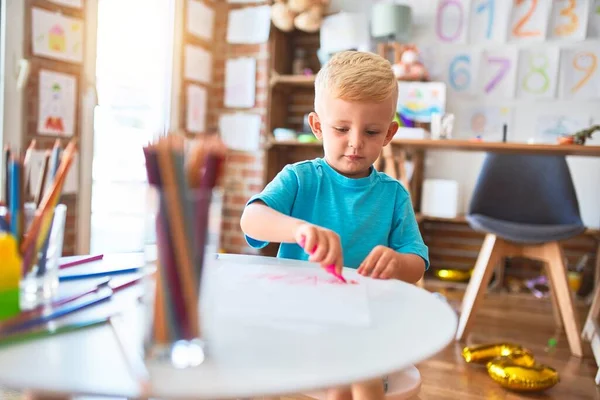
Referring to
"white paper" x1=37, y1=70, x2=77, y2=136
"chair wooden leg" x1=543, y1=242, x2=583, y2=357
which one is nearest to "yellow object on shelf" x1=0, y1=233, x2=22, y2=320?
"white paper" x1=37, y1=70, x2=77, y2=136

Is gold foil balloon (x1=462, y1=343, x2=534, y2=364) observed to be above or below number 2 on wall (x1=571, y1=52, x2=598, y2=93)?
below

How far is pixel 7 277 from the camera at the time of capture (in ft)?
1.51

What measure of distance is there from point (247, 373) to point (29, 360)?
15 centimetres

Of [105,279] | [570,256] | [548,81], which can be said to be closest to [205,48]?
[548,81]

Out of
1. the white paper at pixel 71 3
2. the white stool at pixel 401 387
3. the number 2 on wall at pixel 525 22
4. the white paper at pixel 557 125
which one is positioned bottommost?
the white stool at pixel 401 387

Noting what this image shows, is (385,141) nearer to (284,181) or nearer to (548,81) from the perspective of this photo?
(284,181)

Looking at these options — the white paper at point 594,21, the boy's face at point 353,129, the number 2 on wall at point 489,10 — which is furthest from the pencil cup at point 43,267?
the white paper at point 594,21

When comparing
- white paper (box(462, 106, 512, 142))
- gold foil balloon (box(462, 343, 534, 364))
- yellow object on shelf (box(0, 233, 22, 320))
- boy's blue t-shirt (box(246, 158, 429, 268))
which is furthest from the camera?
white paper (box(462, 106, 512, 142))

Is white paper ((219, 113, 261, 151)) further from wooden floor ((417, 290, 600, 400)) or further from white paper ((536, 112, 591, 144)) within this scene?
white paper ((536, 112, 591, 144))

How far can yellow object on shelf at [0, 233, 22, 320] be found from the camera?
46cm

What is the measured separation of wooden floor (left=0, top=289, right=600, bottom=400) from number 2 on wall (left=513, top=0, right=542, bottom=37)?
1513 mm

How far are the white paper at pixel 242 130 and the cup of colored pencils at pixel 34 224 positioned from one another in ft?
8.94

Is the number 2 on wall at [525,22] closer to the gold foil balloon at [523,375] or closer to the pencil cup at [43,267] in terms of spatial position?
the gold foil balloon at [523,375]

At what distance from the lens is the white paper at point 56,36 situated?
2.07 m
